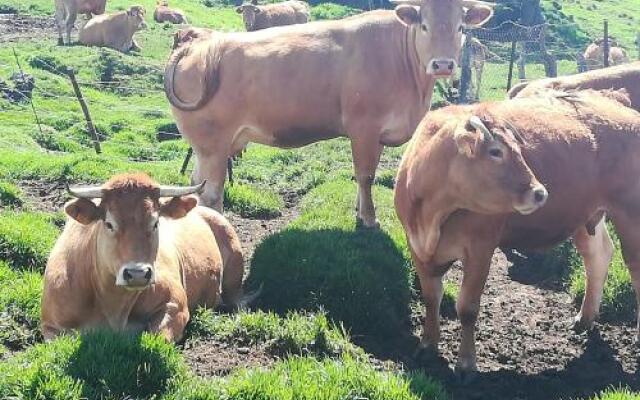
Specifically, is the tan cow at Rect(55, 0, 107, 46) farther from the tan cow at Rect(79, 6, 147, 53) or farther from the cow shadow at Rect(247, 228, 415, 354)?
the cow shadow at Rect(247, 228, 415, 354)

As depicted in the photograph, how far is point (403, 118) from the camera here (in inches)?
380

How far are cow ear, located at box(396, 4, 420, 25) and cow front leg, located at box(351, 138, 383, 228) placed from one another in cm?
141

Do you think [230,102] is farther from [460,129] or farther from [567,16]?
[567,16]

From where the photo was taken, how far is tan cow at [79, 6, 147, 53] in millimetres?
26547

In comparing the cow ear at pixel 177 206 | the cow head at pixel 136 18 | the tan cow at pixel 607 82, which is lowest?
the cow head at pixel 136 18

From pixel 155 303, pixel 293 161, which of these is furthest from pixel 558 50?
pixel 155 303

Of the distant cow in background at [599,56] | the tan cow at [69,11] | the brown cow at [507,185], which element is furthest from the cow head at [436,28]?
the tan cow at [69,11]

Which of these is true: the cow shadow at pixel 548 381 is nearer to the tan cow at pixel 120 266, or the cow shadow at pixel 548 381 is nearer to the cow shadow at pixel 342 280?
the cow shadow at pixel 342 280

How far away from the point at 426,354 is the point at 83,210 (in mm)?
3032

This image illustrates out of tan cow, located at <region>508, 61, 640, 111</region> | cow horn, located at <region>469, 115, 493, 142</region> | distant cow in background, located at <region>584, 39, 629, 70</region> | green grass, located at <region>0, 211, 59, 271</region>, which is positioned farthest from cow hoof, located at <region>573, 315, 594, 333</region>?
distant cow in background, located at <region>584, 39, 629, 70</region>

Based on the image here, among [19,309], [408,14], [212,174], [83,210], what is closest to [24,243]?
[19,309]

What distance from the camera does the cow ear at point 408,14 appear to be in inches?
370

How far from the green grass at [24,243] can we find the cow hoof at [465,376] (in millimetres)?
4033

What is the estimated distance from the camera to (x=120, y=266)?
5.90 m
